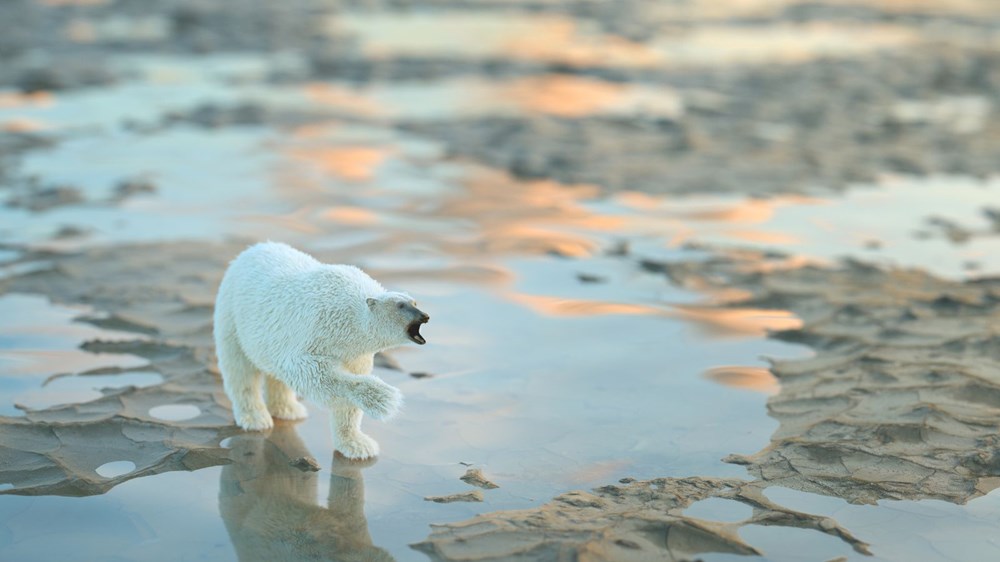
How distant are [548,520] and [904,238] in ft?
17.8

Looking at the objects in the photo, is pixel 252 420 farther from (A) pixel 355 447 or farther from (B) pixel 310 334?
(B) pixel 310 334

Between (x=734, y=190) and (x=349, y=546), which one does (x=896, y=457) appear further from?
(x=734, y=190)

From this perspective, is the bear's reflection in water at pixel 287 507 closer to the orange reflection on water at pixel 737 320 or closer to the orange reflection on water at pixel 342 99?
the orange reflection on water at pixel 737 320

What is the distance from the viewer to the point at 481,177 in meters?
10.4

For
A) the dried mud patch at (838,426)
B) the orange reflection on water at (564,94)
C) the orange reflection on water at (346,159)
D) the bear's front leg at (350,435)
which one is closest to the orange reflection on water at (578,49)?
the orange reflection on water at (564,94)

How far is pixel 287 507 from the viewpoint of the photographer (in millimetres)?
4527

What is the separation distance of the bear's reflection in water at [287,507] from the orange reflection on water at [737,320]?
2744mm

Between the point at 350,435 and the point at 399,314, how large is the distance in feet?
2.40

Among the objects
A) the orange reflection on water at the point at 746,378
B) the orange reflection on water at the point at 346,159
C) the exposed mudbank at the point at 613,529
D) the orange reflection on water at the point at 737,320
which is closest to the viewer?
the exposed mudbank at the point at 613,529

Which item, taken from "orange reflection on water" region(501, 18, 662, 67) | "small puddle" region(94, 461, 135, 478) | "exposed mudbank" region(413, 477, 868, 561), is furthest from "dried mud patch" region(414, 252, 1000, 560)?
"orange reflection on water" region(501, 18, 662, 67)

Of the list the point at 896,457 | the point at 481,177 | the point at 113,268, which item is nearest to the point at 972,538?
the point at 896,457

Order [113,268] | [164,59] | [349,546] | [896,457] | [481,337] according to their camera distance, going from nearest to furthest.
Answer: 1. [349,546]
2. [896,457]
3. [481,337]
4. [113,268]
5. [164,59]

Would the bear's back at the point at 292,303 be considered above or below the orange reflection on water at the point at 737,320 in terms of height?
above

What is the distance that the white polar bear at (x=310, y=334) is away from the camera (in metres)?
4.55
